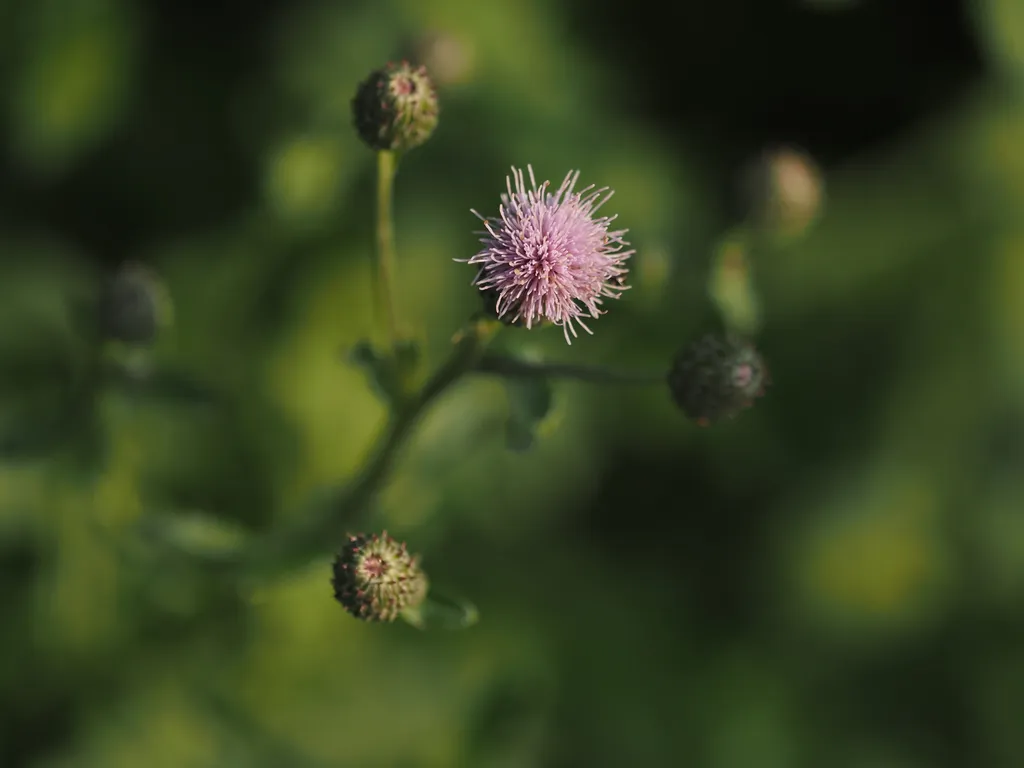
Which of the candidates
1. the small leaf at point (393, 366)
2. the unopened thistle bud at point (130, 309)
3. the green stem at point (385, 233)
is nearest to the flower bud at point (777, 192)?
the green stem at point (385, 233)

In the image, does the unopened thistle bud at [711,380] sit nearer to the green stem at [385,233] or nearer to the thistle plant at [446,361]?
the thistle plant at [446,361]

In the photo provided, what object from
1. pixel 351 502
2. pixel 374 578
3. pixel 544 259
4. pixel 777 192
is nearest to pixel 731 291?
pixel 777 192

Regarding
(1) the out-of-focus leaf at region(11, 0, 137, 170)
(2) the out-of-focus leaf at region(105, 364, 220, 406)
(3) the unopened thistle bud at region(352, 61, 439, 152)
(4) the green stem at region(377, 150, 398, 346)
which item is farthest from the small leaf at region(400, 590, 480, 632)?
(1) the out-of-focus leaf at region(11, 0, 137, 170)

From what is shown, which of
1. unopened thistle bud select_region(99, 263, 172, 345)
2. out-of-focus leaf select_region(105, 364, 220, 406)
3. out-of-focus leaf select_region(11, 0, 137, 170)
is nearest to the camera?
out-of-focus leaf select_region(105, 364, 220, 406)

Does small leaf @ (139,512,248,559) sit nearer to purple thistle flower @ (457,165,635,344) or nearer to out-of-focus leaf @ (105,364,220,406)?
out-of-focus leaf @ (105,364,220,406)

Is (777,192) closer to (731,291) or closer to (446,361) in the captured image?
(731,291)

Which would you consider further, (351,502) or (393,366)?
(351,502)

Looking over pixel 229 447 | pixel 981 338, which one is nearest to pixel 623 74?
pixel 981 338
